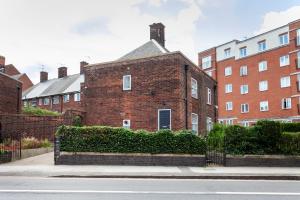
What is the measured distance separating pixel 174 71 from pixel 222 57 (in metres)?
37.9

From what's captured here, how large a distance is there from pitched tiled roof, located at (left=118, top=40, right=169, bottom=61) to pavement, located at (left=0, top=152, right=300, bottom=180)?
12.7 meters

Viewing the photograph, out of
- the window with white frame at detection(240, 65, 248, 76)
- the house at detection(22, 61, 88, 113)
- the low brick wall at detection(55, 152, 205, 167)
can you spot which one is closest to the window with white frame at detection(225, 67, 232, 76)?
the window with white frame at detection(240, 65, 248, 76)

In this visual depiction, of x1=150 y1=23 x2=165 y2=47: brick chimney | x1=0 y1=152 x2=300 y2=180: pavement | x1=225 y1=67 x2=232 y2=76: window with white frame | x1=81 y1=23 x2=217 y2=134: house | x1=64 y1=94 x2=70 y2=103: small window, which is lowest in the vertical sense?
x1=0 y1=152 x2=300 y2=180: pavement

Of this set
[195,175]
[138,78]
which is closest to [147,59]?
[138,78]

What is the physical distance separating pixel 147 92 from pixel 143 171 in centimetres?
1042

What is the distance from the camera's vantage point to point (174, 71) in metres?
25.6

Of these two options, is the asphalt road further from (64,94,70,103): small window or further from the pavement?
(64,94,70,103): small window

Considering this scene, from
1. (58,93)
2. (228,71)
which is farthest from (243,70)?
(58,93)

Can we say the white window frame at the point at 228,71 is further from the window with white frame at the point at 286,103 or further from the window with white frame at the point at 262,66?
the window with white frame at the point at 286,103

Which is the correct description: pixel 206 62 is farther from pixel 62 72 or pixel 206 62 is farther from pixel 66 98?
pixel 66 98

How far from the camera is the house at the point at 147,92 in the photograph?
2562 cm

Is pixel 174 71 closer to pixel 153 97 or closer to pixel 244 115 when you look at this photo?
pixel 153 97

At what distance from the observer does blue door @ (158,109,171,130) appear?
84.4 feet

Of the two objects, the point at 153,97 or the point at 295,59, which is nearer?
the point at 153,97
